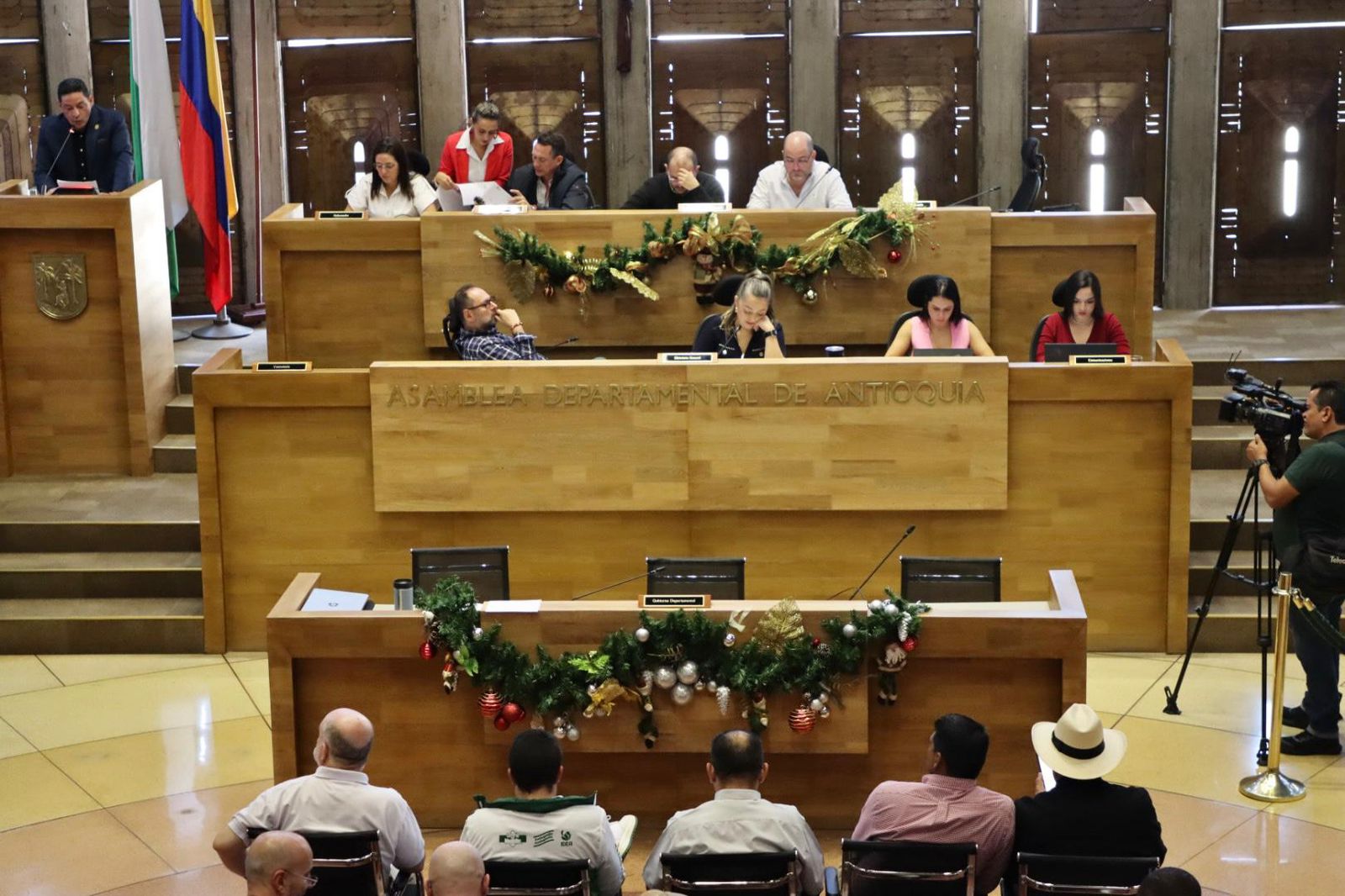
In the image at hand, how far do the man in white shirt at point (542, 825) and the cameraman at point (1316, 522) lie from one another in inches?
137

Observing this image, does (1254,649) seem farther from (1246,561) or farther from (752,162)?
(752,162)

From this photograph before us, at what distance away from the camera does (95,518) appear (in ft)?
31.7

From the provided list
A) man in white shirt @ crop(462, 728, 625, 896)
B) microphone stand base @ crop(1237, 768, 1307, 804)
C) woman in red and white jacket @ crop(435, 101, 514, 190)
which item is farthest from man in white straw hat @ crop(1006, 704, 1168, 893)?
woman in red and white jacket @ crop(435, 101, 514, 190)

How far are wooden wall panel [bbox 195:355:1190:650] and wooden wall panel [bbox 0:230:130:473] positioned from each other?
1.88 metres

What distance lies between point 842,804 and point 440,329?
14.4 feet

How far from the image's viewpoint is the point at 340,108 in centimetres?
1324

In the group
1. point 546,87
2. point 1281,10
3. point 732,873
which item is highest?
point 1281,10

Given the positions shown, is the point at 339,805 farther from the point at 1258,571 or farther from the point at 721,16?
the point at 721,16

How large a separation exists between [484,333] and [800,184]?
231cm

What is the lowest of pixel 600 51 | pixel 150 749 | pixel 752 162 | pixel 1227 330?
pixel 150 749

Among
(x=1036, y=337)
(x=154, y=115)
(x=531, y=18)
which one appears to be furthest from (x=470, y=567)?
(x=531, y=18)

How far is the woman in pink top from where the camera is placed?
29.6 feet

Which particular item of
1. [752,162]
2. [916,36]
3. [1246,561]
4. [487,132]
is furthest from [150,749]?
[916,36]

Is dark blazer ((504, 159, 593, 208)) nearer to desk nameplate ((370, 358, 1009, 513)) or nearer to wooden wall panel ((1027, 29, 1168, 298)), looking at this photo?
desk nameplate ((370, 358, 1009, 513))
